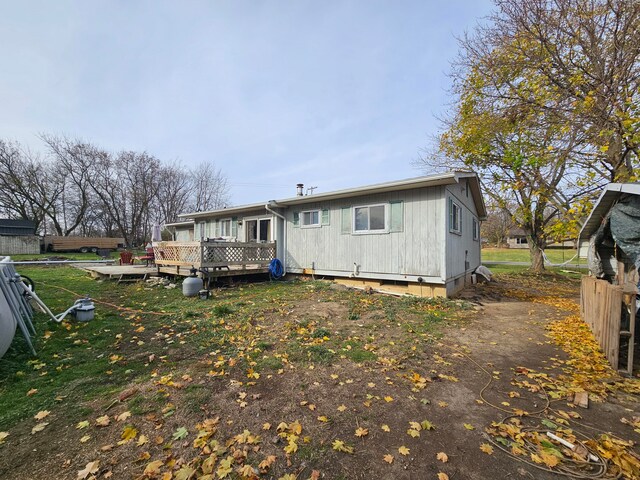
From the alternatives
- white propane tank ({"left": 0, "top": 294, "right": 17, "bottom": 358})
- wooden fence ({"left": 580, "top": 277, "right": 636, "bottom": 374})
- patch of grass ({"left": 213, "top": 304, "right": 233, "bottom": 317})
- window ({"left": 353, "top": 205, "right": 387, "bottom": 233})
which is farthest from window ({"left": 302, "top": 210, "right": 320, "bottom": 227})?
white propane tank ({"left": 0, "top": 294, "right": 17, "bottom": 358})

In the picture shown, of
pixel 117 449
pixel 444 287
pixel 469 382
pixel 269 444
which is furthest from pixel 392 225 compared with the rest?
pixel 117 449

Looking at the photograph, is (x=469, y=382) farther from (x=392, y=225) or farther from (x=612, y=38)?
(x=612, y=38)

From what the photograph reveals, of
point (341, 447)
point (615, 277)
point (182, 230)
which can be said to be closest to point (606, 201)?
point (615, 277)

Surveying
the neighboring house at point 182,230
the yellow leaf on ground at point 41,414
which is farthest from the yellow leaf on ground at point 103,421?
the neighboring house at point 182,230

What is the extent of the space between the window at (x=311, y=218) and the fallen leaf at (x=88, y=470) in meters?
9.29

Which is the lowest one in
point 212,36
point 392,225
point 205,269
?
point 205,269

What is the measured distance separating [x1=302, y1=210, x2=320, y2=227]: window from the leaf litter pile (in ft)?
19.3

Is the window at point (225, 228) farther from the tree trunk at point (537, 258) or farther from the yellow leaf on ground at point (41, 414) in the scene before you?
the tree trunk at point (537, 258)

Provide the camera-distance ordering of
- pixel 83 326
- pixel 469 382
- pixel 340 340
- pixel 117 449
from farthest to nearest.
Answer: pixel 83 326
pixel 340 340
pixel 469 382
pixel 117 449

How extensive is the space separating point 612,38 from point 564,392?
9.47 m

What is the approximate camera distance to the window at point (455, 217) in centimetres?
887

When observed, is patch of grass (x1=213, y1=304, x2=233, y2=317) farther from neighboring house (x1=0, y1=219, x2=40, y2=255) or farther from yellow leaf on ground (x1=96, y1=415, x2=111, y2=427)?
neighboring house (x1=0, y1=219, x2=40, y2=255)

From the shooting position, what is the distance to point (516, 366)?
13.4 ft

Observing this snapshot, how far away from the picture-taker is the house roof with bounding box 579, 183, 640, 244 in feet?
13.4
